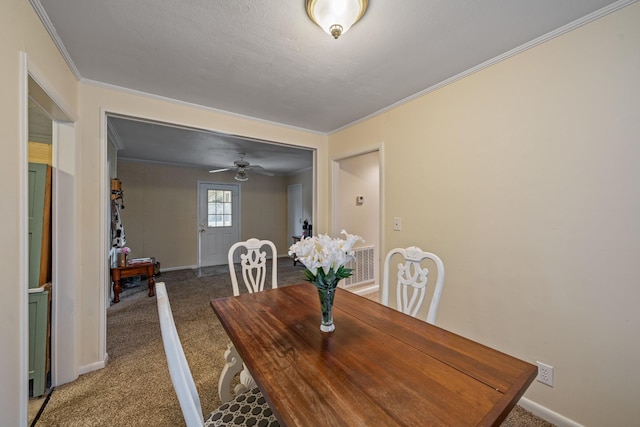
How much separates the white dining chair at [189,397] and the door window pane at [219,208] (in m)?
5.46

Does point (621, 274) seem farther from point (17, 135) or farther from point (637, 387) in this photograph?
point (17, 135)

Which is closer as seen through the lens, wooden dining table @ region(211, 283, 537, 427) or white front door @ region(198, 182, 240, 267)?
wooden dining table @ region(211, 283, 537, 427)

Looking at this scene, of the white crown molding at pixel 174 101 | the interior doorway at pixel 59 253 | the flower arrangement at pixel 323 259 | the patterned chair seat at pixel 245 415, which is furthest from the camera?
the white crown molding at pixel 174 101

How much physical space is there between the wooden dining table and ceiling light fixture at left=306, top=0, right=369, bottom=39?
1.52m

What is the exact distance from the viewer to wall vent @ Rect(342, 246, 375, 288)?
3982mm

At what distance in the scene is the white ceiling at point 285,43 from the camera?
1.32m

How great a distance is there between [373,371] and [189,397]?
58cm

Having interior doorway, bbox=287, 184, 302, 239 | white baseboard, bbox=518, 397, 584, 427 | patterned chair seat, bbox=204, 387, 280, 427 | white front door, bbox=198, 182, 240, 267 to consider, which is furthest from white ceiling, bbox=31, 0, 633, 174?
interior doorway, bbox=287, 184, 302, 239

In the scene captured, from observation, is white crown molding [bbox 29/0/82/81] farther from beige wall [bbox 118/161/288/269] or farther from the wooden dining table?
beige wall [bbox 118/161/288/269]

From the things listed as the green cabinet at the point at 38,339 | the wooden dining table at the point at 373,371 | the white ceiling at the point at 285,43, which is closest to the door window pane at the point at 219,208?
the white ceiling at the point at 285,43

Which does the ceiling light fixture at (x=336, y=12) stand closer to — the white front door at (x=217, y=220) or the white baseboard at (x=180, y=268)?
the white front door at (x=217, y=220)

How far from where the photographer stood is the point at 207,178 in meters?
5.88

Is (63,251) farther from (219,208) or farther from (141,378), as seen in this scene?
(219,208)

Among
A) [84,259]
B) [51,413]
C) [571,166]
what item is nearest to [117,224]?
[84,259]
